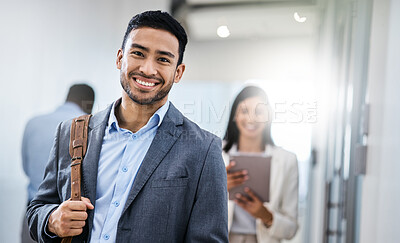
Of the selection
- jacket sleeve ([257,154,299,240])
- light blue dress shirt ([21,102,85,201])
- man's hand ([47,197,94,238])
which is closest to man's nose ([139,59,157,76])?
man's hand ([47,197,94,238])

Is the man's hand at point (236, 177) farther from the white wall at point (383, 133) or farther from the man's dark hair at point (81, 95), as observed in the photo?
the man's dark hair at point (81, 95)

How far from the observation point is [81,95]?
1782 millimetres

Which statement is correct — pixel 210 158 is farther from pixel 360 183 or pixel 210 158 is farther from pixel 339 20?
pixel 339 20

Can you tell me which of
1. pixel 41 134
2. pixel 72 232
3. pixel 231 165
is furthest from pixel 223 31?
pixel 72 232

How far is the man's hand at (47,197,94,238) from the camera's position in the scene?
3.37 feet

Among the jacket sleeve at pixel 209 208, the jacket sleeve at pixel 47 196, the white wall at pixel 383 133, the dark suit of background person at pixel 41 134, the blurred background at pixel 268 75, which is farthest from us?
the dark suit of background person at pixel 41 134

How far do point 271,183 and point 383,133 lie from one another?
567 mm

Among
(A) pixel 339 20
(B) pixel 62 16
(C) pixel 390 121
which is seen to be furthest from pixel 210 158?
(B) pixel 62 16

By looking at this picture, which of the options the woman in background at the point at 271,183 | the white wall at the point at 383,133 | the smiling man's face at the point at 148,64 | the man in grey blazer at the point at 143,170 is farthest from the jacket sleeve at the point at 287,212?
the smiling man's face at the point at 148,64

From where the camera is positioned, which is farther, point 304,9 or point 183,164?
point 304,9

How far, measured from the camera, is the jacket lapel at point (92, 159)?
107 centimetres

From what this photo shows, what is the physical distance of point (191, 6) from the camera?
1.69 metres

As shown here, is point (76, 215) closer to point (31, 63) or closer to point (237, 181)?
point (237, 181)

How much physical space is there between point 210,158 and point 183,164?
7 cm
